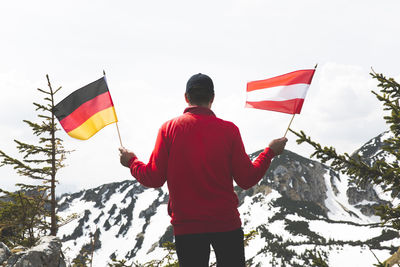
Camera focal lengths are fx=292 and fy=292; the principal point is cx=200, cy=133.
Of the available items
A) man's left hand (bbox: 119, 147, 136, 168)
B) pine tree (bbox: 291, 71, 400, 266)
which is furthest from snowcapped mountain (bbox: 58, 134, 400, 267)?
man's left hand (bbox: 119, 147, 136, 168)

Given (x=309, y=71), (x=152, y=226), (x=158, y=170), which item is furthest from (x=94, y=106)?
(x=152, y=226)

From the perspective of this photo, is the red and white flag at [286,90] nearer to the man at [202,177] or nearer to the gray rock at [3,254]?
the man at [202,177]

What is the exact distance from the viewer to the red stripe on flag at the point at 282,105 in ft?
12.7

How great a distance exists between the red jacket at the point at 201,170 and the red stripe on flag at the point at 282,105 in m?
1.54

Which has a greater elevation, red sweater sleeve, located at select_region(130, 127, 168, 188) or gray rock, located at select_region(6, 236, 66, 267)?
red sweater sleeve, located at select_region(130, 127, 168, 188)

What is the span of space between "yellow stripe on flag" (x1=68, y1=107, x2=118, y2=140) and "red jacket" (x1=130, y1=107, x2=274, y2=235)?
71.4 inches

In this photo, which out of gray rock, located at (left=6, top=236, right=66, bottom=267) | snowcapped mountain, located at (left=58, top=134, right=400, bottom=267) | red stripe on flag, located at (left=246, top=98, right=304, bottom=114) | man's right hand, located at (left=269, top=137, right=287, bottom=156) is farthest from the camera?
snowcapped mountain, located at (left=58, top=134, right=400, bottom=267)

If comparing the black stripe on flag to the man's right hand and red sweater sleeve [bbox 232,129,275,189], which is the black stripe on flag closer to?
red sweater sleeve [bbox 232,129,275,189]

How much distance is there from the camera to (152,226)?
6147 inches

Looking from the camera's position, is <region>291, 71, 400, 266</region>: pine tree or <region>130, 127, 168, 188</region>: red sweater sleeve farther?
<region>291, 71, 400, 266</region>: pine tree

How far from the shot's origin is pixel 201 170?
244 centimetres

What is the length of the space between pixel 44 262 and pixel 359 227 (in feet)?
455

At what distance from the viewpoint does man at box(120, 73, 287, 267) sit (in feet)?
8.00

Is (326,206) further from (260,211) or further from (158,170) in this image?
(158,170)
